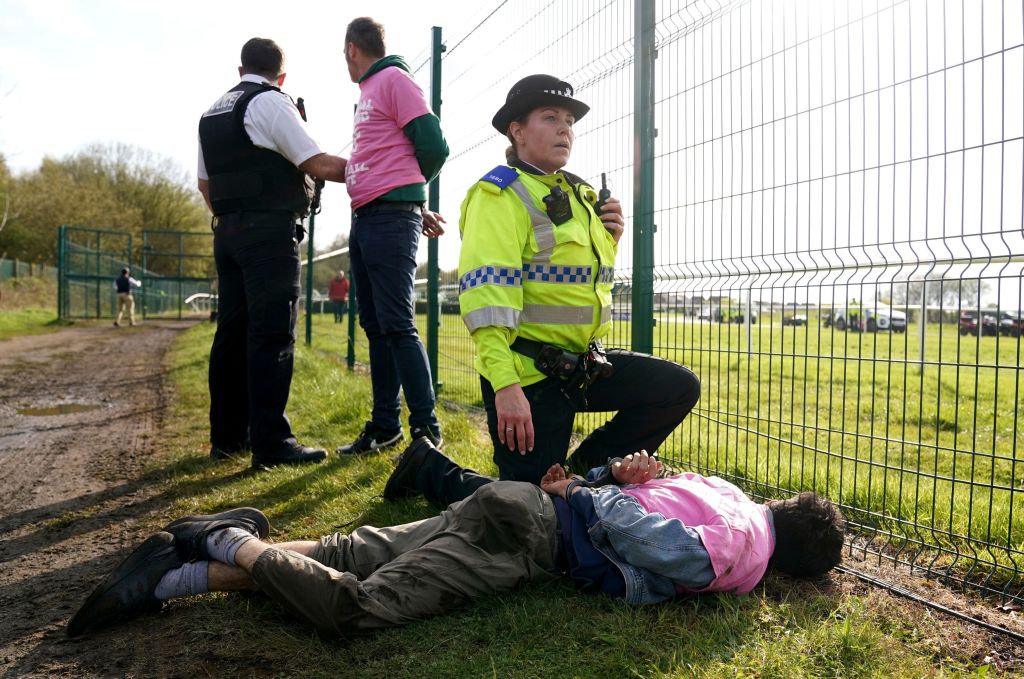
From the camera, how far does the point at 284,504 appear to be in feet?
11.3

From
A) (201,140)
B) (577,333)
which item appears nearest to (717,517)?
(577,333)

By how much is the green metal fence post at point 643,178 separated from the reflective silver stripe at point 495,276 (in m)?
1.11

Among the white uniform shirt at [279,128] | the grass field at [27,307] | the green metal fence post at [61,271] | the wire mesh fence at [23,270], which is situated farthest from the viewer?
the wire mesh fence at [23,270]

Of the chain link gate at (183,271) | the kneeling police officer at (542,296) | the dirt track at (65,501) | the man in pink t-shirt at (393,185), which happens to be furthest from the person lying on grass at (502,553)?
the chain link gate at (183,271)

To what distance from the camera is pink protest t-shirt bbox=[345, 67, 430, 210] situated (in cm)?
391

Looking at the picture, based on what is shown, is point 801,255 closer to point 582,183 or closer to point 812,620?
point 582,183

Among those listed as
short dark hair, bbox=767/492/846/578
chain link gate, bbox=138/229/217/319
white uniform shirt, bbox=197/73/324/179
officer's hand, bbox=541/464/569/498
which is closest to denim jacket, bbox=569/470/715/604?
officer's hand, bbox=541/464/569/498

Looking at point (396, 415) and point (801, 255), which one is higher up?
point (801, 255)

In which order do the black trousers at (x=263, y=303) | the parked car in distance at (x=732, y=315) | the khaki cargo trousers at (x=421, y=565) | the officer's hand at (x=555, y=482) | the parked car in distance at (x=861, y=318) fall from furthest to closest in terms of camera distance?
the black trousers at (x=263, y=303), the parked car in distance at (x=732, y=315), the parked car in distance at (x=861, y=318), the officer's hand at (x=555, y=482), the khaki cargo trousers at (x=421, y=565)

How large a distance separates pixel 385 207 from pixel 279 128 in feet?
2.21

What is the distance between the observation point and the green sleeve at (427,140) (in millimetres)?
3904

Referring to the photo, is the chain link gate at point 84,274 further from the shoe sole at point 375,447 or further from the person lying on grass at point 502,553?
the person lying on grass at point 502,553

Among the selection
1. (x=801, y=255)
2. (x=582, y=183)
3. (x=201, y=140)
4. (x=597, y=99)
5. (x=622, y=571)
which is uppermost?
(x=597, y=99)

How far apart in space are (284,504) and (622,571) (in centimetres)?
184
